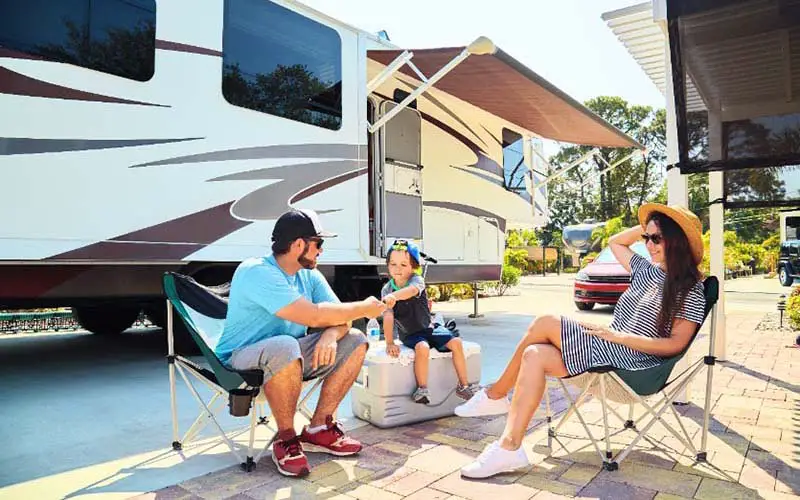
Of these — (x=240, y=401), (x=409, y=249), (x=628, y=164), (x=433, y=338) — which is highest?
(x=628, y=164)

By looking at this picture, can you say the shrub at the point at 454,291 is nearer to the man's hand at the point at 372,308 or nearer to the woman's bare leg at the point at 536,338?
the woman's bare leg at the point at 536,338

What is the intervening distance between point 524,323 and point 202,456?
550 centimetres

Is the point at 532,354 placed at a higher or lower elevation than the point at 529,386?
higher

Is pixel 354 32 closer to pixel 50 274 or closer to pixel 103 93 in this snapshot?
pixel 103 93

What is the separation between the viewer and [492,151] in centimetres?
796

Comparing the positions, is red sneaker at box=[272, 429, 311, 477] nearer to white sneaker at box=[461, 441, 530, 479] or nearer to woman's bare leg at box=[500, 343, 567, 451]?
white sneaker at box=[461, 441, 530, 479]

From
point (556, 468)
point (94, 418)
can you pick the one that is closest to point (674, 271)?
point (556, 468)

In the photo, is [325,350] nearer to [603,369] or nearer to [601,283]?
[603,369]

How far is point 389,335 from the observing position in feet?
10.4

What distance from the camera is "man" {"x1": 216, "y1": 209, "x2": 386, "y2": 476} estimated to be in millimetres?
2383

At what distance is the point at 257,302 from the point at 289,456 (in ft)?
1.99

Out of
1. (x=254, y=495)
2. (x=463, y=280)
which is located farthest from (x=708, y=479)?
(x=463, y=280)

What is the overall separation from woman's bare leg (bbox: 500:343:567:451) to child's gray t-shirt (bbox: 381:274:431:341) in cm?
92

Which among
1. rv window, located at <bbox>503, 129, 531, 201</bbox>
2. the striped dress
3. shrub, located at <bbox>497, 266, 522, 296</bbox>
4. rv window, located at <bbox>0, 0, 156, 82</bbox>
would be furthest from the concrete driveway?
shrub, located at <bbox>497, 266, 522, 296</bbox>
